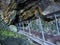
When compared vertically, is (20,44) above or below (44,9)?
below

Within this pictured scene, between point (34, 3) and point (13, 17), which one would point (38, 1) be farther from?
point (13, 17)

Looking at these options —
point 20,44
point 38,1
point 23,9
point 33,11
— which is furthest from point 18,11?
point 20,44

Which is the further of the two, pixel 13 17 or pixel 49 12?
pixel 13 17

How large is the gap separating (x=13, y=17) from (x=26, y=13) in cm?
354

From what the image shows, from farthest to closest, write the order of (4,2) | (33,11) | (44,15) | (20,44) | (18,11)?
(4,2), (18,11), (33,11), (44,15), (20,44)

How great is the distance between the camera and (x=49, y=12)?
466 inches

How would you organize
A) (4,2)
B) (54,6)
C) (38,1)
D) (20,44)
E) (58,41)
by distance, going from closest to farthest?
(20,44) < (58,41) < (54,6) < (38,1) < (4,2)

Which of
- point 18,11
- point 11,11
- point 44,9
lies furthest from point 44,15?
point 11,11

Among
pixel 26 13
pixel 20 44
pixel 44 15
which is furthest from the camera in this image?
pixel 26 13

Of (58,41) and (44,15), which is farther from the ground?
(44,15)

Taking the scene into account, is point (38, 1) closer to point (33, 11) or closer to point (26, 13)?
point (33, 11)

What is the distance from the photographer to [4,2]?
985 inches

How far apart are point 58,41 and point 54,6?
20.3 feet

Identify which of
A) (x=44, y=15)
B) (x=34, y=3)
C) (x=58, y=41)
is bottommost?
(x=58, y=41)
